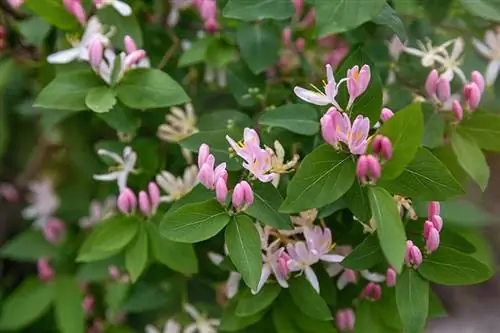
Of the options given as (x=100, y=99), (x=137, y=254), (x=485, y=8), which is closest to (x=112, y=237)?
(x=137, y=254)

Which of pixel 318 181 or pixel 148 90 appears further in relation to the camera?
pixel 148 90

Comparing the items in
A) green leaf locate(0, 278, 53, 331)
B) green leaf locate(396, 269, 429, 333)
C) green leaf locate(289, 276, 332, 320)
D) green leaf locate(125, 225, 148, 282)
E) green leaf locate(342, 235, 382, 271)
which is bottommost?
green leaf locate(0, 278, 53, 331)

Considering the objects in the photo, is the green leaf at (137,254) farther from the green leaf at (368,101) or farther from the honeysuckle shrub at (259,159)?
the green leaf at (368,101)

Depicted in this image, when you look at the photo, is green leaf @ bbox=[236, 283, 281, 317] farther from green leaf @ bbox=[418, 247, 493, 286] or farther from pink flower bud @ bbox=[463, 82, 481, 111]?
pink flower bud @ bbox=[463, 82, 481, 111]

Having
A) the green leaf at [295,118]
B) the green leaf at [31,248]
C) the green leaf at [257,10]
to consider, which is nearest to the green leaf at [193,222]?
the green leaf at [295,118]

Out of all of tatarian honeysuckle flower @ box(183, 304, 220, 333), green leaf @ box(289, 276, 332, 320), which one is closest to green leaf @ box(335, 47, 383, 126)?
green leaf @ box(289, 276, 332, 320)

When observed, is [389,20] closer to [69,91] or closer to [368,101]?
[368,101]
